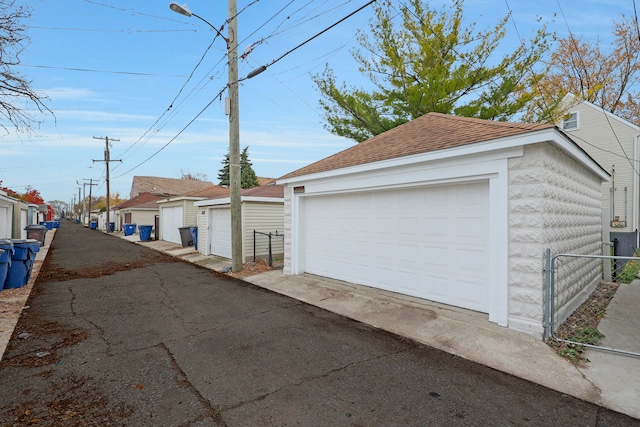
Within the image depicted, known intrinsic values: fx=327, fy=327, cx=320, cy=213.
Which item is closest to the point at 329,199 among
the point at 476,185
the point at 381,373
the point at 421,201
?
the point at 421,201

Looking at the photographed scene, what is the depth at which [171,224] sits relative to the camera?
2030 cm

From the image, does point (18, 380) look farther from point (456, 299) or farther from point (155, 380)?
point (456, 299)

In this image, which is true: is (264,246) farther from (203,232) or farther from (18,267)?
(18,267)

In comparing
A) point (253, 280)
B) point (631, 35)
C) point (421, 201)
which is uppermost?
point (631, 35)

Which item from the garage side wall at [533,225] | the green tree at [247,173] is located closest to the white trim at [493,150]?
the garage side wall at [533,225]

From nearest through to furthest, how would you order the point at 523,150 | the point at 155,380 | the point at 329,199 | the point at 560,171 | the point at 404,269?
the point at 155,380 < the point at 523,150 < the point at 560,171 < the point at 404,269 < the point at 329,199

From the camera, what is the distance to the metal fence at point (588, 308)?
14.5 ft

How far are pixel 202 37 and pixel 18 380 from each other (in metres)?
10.3

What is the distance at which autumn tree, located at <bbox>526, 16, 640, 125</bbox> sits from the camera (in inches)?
777

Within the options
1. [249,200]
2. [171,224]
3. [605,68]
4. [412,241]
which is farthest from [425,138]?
[605,68]

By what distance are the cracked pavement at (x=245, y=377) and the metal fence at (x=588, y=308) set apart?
1712 mm

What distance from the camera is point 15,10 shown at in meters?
6.15

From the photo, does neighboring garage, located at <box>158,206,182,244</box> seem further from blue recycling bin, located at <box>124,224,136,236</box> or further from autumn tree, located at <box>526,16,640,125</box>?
autumn tree, located at <box>526,16,640,125</box>

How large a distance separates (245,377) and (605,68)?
1095 inches
